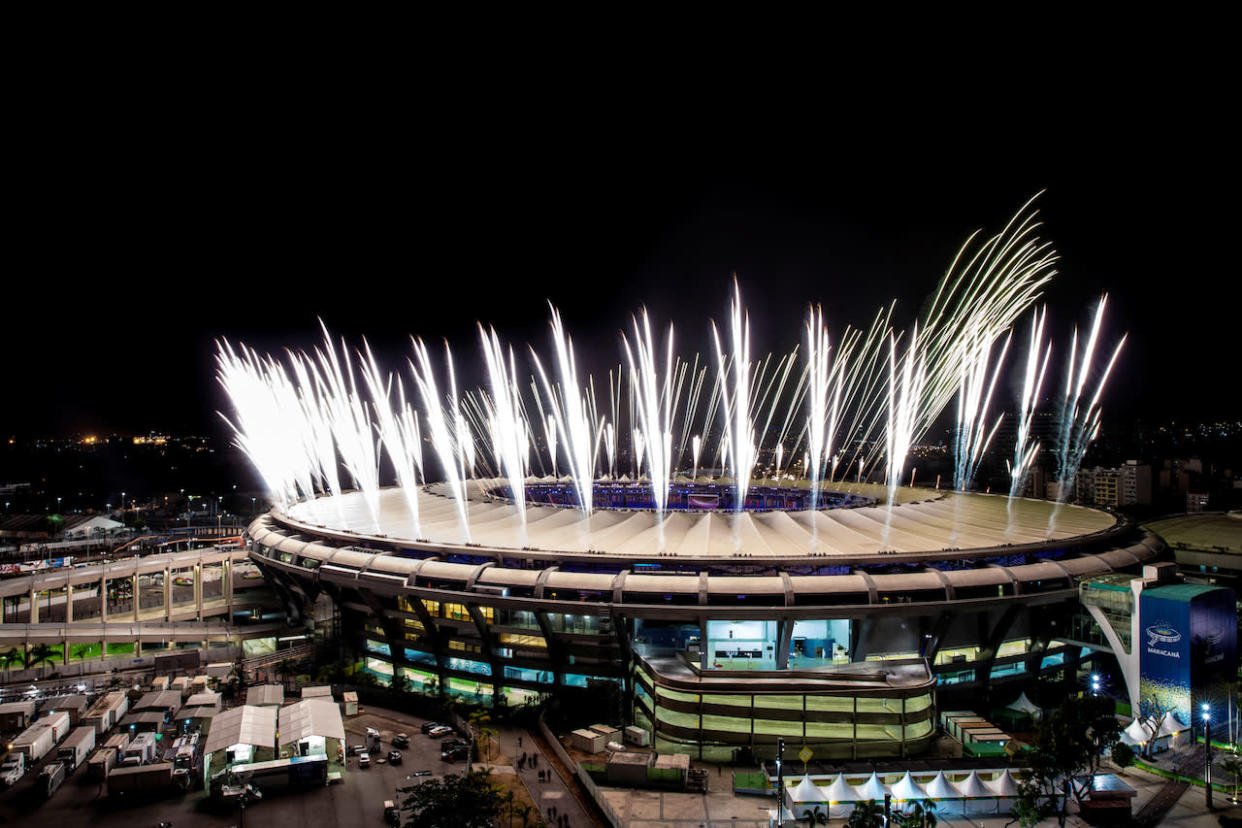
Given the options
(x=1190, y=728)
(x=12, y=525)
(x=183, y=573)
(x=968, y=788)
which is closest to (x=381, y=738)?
(x=968, y=788)

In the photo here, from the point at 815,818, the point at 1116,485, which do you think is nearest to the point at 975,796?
the point at 815,818

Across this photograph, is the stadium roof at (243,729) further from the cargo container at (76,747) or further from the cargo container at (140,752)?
the cargo container at (76,747)

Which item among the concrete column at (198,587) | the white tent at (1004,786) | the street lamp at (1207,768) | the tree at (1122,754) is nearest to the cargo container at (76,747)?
the concrete column at (198,587)

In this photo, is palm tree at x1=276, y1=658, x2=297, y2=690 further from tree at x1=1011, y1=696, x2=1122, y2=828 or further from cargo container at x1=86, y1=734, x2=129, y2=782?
tree at x1=1011, y1=696, x2=1122, y2=828

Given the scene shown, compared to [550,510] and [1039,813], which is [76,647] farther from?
[1039,813]

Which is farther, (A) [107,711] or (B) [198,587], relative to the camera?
(B) [198,587]

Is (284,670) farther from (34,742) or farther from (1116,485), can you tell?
(1116,485)
